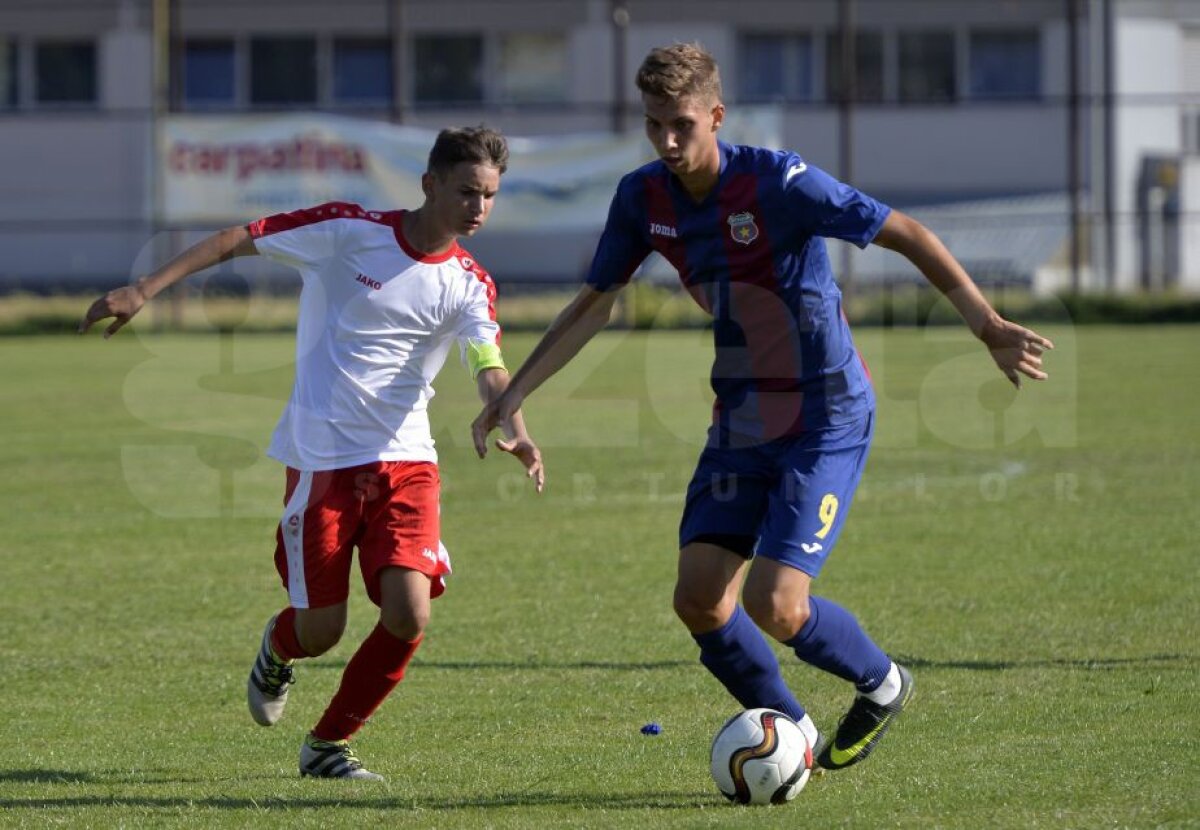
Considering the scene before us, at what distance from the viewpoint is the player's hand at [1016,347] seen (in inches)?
180

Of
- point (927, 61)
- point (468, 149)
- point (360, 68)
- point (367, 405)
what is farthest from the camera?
point (360, 68)

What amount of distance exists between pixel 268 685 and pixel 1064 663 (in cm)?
282

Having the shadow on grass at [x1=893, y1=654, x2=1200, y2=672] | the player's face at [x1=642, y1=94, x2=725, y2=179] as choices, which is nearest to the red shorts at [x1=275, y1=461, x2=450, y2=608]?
the player's face at [x1=642, y1=94, x2=725, y2=179]

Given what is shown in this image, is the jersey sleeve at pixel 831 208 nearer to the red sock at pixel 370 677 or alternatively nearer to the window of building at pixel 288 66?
the red sock at pixel 370 677

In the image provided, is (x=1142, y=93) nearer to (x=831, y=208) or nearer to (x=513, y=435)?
(x=831, y=208)

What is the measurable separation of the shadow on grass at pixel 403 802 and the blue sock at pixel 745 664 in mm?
330

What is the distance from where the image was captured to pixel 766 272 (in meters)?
4.80

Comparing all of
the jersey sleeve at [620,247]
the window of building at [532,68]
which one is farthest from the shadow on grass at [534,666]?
the window of building at [532,68]

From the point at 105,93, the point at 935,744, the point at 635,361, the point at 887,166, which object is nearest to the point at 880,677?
the point at 935,744

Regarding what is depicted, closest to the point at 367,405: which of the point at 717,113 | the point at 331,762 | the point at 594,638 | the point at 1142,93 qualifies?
the point at 331,762

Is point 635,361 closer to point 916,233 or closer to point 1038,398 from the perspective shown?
point 1038,398

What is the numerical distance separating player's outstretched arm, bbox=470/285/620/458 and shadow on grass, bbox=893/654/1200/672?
1988 mm

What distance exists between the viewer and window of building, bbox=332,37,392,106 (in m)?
34.8

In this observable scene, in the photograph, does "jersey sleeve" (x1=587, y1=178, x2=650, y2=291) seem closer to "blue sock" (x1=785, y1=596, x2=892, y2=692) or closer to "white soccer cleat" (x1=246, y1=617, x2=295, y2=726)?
"blue sock" (x1=785, y1=596, x2=892, y2=692)
